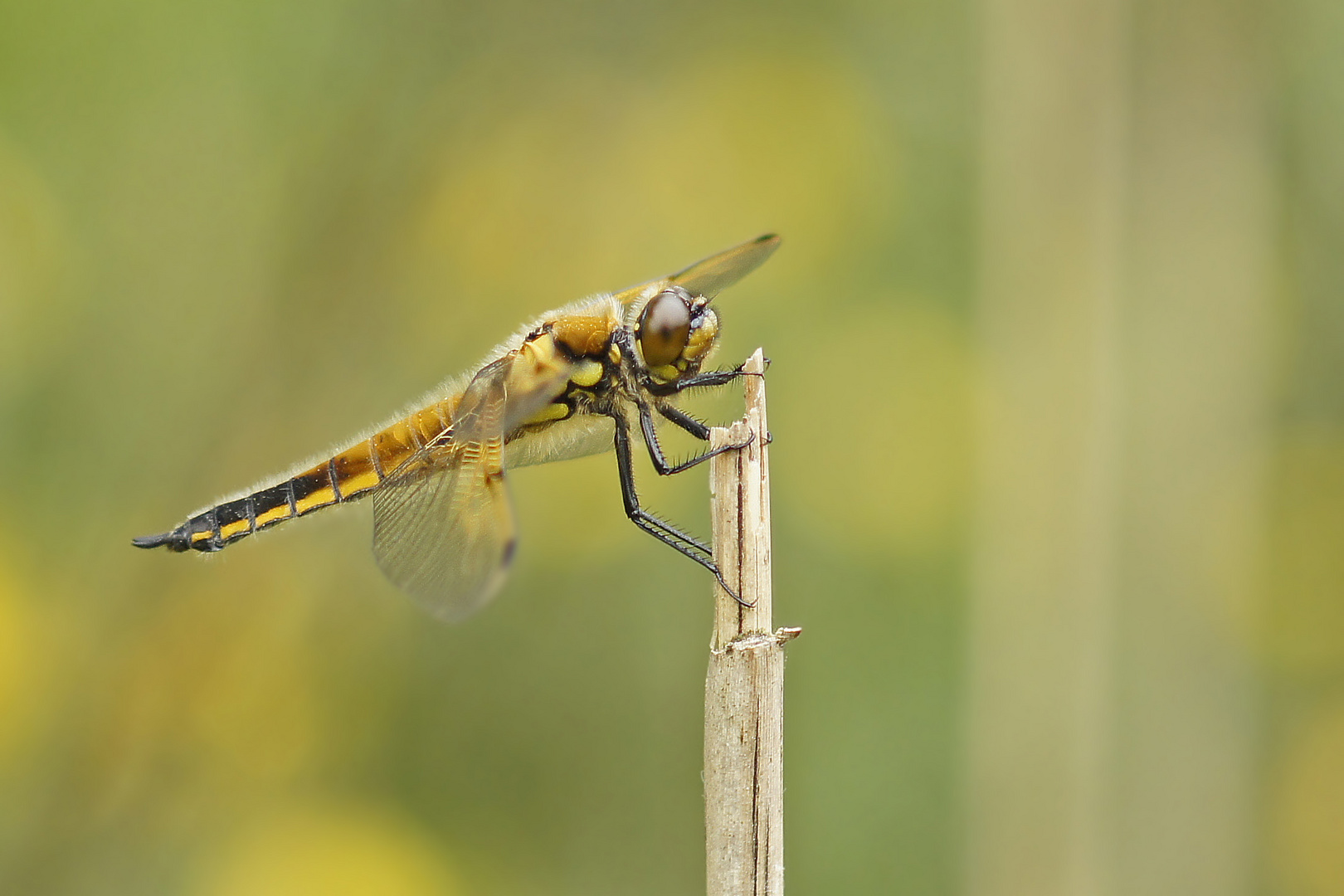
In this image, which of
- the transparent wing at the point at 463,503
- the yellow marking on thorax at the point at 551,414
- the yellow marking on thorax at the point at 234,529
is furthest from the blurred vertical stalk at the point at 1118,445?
the yellow marking on thorax at the point at 234,529

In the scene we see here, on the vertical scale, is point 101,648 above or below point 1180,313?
below

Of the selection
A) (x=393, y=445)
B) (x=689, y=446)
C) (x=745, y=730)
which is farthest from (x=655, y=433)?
(x=745, y=730)

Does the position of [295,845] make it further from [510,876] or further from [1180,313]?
[1180,313]

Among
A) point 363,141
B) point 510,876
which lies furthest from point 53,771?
point 363,141

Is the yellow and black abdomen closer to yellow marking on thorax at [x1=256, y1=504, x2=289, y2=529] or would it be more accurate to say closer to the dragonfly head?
yellow marking on thorax at [x1=256, y1=504, x2=289, y2=529]

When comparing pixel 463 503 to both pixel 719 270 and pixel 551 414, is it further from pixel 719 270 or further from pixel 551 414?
pixel 719 270
